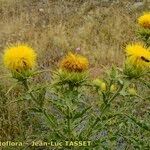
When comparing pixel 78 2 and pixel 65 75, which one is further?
pixel 78 2

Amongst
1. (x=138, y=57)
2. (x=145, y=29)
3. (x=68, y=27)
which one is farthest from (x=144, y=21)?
(x=68, y=27)

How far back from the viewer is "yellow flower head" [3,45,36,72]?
2674 millimetres

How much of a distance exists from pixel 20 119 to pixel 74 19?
6.56 m

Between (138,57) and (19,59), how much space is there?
63cm

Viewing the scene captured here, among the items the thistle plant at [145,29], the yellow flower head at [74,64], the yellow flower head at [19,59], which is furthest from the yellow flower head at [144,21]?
the yellow flower head at [19,59]

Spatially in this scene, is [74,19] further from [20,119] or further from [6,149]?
[6,149]

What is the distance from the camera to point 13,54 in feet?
8.92

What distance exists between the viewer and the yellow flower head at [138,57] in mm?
2660

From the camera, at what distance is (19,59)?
2678 mm

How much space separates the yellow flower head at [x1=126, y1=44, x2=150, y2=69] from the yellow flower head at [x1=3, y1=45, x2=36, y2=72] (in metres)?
0.52

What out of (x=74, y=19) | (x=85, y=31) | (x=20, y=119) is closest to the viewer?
(x=20, y=119)

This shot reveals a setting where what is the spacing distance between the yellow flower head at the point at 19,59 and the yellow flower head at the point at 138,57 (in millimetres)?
518

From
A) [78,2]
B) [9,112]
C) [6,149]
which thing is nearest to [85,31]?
[78,2]

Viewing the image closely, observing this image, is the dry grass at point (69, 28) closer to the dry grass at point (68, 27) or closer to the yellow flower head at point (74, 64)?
the dry grass at point (68, 27)
